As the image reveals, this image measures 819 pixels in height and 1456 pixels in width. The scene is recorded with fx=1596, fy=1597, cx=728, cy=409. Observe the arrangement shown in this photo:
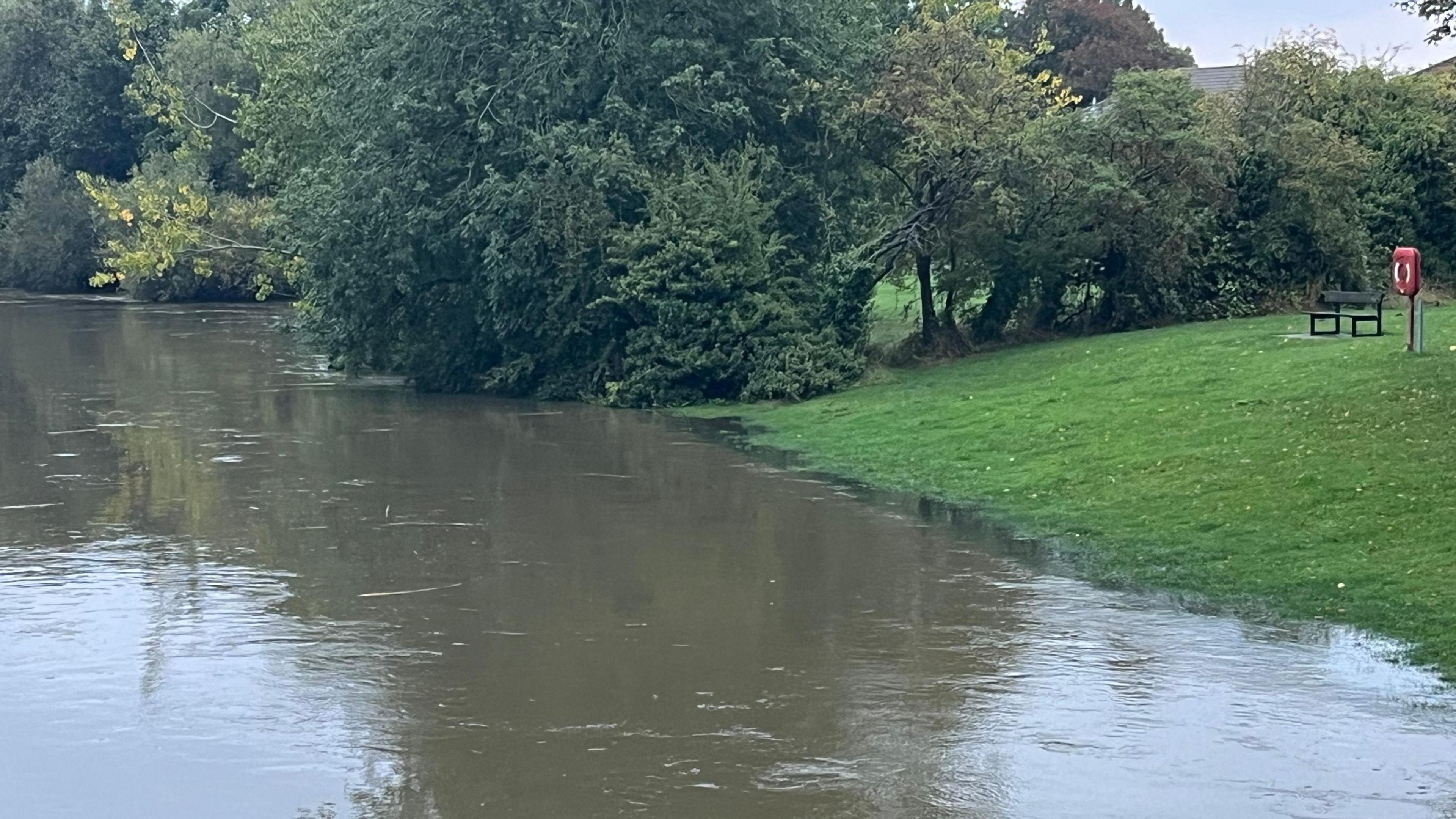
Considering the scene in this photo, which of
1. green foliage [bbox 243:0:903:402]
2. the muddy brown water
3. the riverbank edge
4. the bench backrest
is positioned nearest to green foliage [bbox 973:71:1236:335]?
green foliage [bbox 243:0:903:402]

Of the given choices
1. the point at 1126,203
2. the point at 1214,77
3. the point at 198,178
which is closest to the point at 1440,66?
the point at 1214,77

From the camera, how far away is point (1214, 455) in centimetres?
1661

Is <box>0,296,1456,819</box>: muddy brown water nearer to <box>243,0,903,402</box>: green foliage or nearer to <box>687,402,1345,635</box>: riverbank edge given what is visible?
<box>687,402,1345,635</box>: riverbank edge

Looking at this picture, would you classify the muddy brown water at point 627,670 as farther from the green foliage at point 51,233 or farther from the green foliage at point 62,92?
the green foliage at point 62,92

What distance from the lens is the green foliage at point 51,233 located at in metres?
62.2

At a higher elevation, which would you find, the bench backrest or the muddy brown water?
the bench backrest

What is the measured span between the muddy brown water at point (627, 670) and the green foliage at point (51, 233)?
46303mm

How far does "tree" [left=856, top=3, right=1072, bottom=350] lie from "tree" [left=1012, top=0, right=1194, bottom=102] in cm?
3462

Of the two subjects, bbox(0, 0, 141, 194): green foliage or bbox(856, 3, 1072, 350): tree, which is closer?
bbox(856, 3, 1072, 350): tree

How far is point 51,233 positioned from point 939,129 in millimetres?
47434

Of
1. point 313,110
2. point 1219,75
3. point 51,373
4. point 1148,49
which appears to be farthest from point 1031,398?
point 1148,49

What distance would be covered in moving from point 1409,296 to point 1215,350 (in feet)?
9.76

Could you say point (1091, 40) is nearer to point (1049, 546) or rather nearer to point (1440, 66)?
point (1440, 66)

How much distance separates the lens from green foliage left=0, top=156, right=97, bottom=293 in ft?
204
